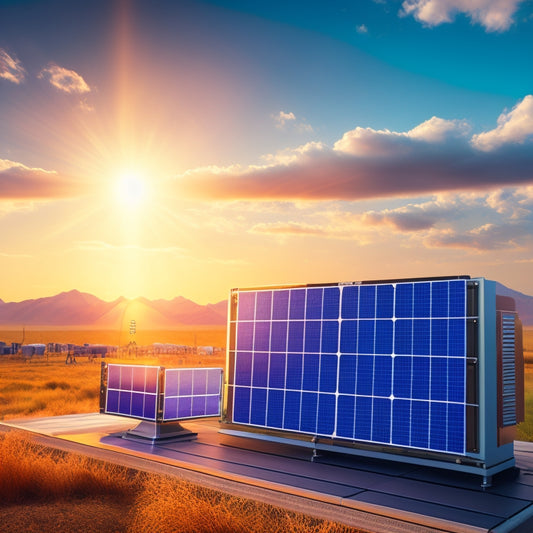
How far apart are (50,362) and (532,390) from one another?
103 ft

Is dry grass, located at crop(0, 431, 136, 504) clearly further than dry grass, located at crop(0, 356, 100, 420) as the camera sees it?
No

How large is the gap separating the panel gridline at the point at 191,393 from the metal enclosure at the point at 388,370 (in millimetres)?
583

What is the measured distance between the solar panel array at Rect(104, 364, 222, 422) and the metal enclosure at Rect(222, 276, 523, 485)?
606mm

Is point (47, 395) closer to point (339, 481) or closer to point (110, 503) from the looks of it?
point (110, 503)

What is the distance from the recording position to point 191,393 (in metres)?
10.5

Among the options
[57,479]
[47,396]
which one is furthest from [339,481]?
[47,396]

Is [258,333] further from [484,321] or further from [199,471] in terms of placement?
[484,321]

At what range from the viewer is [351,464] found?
28.4 ft

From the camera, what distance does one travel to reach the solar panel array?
10.1 metres

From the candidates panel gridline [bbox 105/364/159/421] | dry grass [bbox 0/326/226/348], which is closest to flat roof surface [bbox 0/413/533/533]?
panel gridline [bbox 105/364/159/421]

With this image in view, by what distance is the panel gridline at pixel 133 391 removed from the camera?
10.2 metres

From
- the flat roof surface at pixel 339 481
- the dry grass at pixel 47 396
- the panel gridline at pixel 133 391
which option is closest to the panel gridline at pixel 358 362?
the flat roof surface at pixel 339 481

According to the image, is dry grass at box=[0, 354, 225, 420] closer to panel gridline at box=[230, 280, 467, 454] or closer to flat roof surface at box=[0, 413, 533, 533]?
flat roof surface at box=[0, 413, 533, 533]

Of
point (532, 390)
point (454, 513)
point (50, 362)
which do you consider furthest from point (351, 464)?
point (50, 362)
